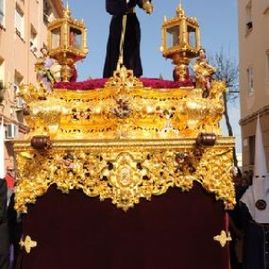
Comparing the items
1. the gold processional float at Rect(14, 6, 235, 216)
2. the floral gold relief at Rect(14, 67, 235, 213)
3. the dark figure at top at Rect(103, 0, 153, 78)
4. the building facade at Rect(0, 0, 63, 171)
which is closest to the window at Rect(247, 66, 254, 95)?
the building facade at Rect(0, 0, 63, 171)

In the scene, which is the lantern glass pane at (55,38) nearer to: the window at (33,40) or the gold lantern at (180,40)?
the gold lantern at (180,40)

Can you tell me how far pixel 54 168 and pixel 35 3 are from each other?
20456 millimetres

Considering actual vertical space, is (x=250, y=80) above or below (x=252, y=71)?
below

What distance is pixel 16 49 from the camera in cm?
2073

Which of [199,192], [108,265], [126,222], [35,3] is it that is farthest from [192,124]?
[35,3]

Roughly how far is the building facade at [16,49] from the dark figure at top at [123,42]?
1032cm

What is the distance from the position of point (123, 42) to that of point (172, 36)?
1.65 feet

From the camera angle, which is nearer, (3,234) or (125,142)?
(125,142)

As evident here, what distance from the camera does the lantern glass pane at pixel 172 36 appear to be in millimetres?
5543

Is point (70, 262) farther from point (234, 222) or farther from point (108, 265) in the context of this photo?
point (234, 222)

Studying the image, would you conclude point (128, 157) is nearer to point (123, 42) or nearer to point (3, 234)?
point (3, 234)

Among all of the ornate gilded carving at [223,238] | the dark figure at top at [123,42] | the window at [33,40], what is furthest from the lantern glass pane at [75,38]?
the window at [33,40]

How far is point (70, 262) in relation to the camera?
473 centimetres

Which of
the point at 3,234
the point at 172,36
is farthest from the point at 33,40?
the point at 3,234
